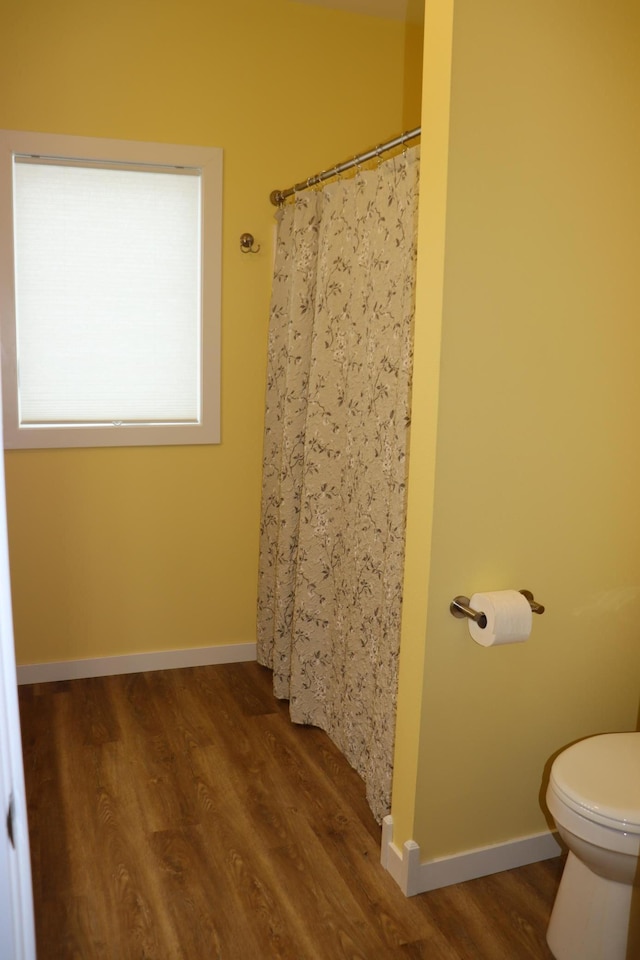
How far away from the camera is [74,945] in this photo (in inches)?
76.1

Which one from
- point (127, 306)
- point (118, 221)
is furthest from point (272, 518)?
point (118, 221)

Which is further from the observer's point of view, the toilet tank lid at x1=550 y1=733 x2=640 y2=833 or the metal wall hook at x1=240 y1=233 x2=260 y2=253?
the metal wall hook at x1=240 y1=233 x2=260 y2=253

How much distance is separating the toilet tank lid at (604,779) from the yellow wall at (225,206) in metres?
1.89

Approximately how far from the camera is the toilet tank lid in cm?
177

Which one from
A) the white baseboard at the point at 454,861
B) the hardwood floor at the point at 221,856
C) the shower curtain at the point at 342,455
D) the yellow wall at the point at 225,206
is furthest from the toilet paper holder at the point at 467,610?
the yellow wall at the point at 225,206

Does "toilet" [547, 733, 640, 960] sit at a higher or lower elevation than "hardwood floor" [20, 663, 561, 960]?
higher

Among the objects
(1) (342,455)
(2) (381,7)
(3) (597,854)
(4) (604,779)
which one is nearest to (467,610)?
(4) (604,779)

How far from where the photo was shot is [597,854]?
1.80m

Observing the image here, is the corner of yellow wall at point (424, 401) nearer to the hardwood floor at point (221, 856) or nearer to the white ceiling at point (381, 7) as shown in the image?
the hardwood floor at point (221, 856)

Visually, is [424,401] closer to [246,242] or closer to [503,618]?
[503,618]

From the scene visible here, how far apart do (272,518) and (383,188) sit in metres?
1.42

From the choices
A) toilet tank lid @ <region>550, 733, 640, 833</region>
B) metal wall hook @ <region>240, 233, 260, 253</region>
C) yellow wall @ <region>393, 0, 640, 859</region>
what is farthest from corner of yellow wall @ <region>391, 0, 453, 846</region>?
metal wall hook @ <region>240, 233, 260, 253</region>

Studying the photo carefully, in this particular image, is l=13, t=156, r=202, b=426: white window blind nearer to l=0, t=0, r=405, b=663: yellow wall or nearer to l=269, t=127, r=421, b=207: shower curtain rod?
l=0, t=0, r=405, b=663: yellow wall

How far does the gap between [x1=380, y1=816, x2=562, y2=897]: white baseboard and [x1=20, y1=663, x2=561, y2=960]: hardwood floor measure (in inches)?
1.1
